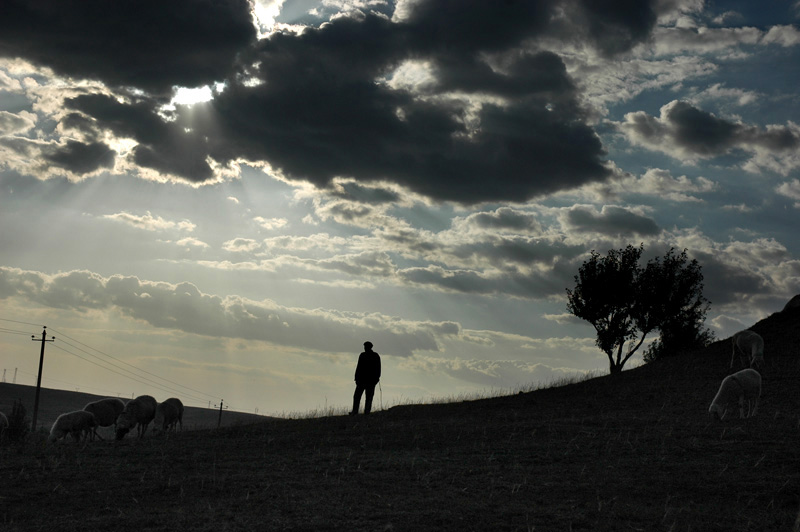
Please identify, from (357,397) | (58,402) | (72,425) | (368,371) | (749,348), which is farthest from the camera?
(58,402)

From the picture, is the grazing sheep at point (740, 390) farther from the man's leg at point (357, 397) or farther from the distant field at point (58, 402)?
the distant field at point (58, 402)

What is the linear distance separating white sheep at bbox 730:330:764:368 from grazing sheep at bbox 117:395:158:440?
85.5 ft

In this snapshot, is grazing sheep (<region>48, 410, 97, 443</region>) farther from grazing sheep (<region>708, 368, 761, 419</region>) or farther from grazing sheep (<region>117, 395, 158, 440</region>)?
grazing sheep (<region>708, 368, 761, 419</region>)

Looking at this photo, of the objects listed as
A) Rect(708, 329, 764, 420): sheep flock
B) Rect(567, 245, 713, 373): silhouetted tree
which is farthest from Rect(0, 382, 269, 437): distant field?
Rect(708, 329, 764, 420): sheep flock

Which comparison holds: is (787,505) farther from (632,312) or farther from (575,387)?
(632,312)

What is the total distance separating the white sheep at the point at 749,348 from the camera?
3272 centimetres

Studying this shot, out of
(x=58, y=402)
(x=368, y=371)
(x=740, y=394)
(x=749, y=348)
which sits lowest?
(x=58, y=402)

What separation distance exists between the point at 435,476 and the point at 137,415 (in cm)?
1562

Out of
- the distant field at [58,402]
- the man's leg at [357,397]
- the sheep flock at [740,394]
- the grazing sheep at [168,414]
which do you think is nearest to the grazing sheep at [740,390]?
the sheep flock at [740,394]

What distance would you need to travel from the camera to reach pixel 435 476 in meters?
16.0

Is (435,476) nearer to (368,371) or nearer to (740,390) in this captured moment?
(368,371)

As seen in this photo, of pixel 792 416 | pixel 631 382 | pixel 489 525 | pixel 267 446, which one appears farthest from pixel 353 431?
pixel 631 382

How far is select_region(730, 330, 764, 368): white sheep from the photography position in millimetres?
32719

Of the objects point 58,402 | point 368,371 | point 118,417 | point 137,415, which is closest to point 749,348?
point 368,371
